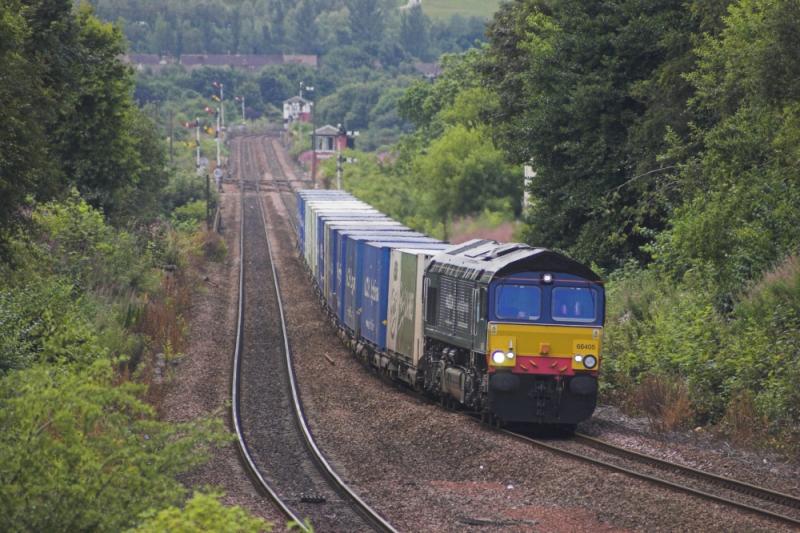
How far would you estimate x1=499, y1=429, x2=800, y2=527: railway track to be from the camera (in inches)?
593

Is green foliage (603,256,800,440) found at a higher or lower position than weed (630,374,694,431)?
higher

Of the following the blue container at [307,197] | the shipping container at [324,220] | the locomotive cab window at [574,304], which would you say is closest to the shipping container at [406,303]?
the locomotive cab window at [574,304]

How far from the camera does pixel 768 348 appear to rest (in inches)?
853

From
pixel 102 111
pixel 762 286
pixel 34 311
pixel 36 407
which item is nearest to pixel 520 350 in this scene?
pixel 762 286

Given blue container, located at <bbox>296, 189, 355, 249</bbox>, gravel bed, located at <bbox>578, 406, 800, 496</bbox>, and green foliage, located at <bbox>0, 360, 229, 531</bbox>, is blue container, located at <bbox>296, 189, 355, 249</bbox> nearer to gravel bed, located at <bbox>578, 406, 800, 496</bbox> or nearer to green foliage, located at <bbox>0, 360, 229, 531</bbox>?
gravel bed, located at <bbox>578, 406, 800, 496</bbox>

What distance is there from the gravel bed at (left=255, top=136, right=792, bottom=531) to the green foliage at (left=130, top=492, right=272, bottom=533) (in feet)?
15.1

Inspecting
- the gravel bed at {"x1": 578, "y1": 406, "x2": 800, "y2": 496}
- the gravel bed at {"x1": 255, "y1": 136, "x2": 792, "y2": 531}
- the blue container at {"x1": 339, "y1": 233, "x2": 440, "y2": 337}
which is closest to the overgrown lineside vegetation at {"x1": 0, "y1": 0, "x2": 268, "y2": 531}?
the gravel bed at {"x1": 255, "y1": 136, "x2": 792, "y2": 531}

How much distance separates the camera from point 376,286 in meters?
28.3

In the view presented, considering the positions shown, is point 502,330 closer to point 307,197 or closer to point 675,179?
point 675,179

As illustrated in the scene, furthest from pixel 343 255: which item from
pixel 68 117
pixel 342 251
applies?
pixel 68 117

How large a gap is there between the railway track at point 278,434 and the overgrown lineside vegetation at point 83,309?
Answer: 4.06 ft

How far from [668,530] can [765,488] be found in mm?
Answer: 2631

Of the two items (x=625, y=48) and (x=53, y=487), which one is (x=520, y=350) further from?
(x=625, y=48)

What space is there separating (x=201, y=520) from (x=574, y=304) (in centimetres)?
1172
